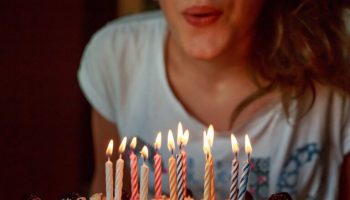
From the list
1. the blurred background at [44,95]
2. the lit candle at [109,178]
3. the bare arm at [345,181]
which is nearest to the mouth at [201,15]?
the lit candle at [109,178]

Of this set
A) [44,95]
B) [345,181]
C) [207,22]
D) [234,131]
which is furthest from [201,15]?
[44,95]

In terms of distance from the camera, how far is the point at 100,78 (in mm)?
1919

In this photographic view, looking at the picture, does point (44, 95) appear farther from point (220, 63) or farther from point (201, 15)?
point (201, 15)

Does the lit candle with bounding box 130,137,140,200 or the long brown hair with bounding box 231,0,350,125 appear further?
the long brown hair with bounding box 231,0,350,125

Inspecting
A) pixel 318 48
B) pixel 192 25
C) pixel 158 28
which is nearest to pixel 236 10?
pixel 192 25

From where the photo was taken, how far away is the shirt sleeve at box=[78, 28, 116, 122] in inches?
75.5

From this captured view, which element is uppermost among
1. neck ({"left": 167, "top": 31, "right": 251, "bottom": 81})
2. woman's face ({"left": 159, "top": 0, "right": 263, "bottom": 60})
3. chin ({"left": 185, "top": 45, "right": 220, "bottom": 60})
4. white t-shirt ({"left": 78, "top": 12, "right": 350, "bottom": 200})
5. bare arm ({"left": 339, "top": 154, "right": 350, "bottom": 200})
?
woman's face ({"left": 159, "top": 0, "right": 263, "bottom": 60})

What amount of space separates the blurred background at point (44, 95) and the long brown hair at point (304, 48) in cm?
81

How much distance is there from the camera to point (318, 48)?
66.4 inches

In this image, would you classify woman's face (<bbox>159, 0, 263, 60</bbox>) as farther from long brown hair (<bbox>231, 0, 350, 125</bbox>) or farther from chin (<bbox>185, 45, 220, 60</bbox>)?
long brown hair (<bbox>231, 0, 350, 125</bbox>)

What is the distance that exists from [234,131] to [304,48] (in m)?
0.26

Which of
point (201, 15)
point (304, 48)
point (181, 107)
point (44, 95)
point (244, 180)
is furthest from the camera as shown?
point (44, 95)

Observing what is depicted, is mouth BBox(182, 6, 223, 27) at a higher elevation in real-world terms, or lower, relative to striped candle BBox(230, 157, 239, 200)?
higher

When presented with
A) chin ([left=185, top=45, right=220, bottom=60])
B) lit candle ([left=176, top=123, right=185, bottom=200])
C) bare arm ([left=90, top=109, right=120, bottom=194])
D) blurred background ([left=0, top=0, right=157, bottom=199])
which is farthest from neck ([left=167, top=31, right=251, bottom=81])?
blurred background ([left=0, top=0, right=157, bottom=199])
